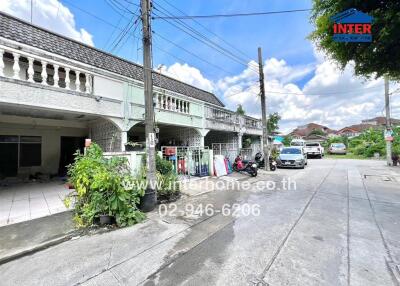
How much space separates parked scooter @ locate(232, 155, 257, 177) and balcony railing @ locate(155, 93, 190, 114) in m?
4.13

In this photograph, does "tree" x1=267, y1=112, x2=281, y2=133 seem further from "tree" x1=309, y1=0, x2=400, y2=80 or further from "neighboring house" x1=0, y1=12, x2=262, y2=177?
"tree" x1=309, y1=0, x2=400, y2=80

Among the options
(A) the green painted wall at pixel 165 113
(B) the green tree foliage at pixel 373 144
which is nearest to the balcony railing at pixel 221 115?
(A) the green painted wall at pixel 165 113

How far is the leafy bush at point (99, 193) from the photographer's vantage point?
4.19m

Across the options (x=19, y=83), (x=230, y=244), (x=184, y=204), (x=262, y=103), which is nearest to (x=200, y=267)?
(x=230, y=244)

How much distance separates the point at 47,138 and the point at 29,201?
5.08 metres

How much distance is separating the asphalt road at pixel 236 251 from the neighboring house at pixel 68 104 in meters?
4.14

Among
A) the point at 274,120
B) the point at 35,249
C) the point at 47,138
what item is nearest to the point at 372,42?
the point at 35,249

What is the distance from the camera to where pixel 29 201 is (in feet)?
18.4

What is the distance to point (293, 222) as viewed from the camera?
4332mm

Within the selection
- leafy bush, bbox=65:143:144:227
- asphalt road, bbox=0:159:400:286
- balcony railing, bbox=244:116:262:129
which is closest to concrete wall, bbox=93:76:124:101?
leafy bush, bbox=65:143:144:227

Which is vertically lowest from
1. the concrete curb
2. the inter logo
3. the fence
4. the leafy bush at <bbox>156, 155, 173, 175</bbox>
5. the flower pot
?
the concrete curb

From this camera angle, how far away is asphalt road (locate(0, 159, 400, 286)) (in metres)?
2.56

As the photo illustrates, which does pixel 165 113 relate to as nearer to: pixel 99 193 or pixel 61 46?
pixel 61 46

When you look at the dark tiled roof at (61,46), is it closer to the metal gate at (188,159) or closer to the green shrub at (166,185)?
the metal gate at (188,159)
